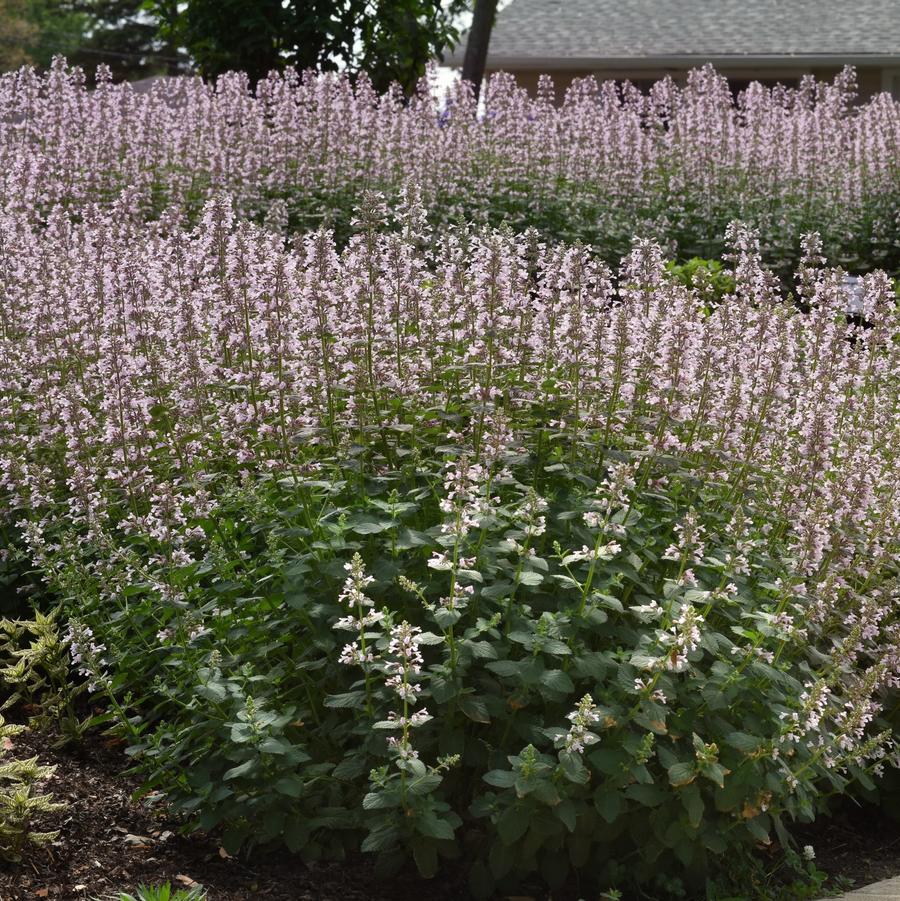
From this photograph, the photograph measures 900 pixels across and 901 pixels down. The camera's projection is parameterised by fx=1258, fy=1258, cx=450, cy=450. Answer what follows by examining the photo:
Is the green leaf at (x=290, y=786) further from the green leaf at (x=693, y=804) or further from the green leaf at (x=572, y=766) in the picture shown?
the green leaf at (x=693, y=804)

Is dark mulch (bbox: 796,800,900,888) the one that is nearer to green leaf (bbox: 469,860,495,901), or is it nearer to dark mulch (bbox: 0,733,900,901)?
dark mulch (bbox: 0,733,900,901)

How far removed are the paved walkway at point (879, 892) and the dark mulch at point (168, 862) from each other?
187mm

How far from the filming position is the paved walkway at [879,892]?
4.28 meters

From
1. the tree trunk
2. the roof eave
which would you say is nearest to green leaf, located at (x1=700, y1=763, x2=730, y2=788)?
the tree trunk

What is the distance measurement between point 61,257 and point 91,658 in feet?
9.67

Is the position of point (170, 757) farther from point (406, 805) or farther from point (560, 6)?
point (560, 6)

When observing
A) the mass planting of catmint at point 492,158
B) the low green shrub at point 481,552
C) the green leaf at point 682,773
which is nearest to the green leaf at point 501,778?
the low green shrub at point 481,552

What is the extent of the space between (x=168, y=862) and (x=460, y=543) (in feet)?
5.07

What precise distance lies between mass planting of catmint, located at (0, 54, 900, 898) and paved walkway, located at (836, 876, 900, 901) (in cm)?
35

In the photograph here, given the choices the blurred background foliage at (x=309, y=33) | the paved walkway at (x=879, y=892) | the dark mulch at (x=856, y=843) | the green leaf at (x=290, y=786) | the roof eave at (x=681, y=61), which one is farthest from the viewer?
the roof eave at (x=681, y=61)

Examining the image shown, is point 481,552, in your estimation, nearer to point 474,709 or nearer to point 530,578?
→ point 530,578

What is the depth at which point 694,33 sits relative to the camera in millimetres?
28938

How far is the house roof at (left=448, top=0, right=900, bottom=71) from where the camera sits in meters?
27.7

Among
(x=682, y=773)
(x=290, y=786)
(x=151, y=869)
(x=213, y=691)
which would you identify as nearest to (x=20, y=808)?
(x=151, y=869)
